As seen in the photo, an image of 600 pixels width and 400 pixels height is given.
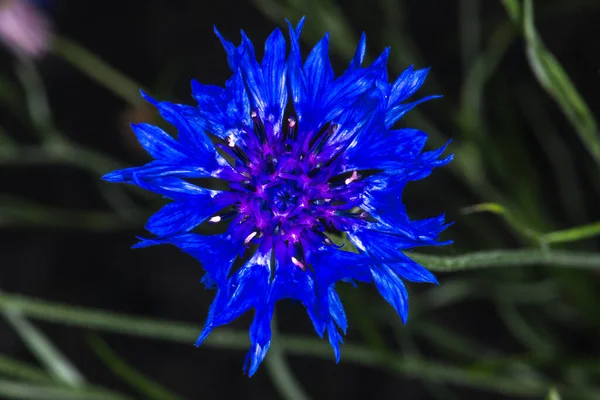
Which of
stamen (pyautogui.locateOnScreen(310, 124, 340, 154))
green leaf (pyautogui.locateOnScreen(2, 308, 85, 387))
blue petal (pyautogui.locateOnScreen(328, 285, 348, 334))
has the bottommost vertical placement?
blue petal (pyautogui.locateOnScreen(328, 285, 348, 334))

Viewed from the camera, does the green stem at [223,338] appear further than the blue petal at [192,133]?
Yes

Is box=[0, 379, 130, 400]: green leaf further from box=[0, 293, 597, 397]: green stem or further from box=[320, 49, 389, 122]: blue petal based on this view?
box=[320, 49, 389, 122]: blue petal

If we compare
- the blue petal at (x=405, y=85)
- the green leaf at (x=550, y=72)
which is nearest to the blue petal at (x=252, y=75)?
the blue petal at (x=405, y=85)

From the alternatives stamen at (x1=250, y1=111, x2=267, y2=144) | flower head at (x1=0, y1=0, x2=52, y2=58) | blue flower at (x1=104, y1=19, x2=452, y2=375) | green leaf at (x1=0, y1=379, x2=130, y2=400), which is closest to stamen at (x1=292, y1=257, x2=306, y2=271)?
blue flower at (x1=104, y1=19, x2=452, y2=375)

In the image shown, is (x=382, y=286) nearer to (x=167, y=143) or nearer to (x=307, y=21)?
(x=167, y=143)

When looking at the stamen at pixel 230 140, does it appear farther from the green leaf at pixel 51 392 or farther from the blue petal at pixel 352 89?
the green leaf at pixel 51 392

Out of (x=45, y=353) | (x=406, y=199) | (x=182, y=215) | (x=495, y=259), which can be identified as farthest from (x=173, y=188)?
(x=406, y=199)

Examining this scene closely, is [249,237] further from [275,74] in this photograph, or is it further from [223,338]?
[223,338]
